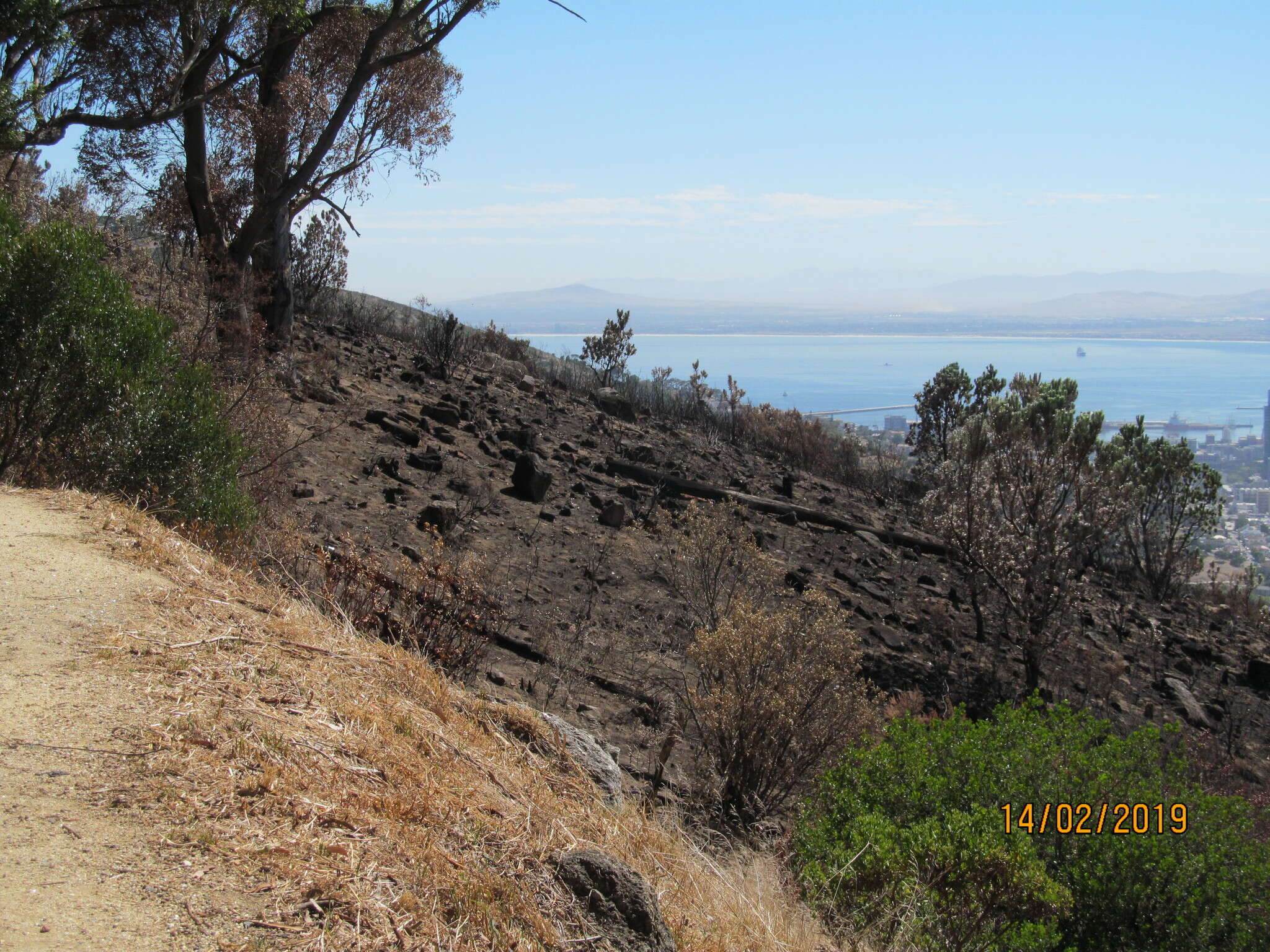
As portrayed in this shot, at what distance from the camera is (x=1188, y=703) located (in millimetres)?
10836

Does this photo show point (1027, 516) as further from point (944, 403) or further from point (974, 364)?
point (974, 364)

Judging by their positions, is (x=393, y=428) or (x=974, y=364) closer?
(x=393, y=428)

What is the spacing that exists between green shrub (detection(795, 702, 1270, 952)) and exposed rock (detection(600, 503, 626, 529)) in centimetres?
659

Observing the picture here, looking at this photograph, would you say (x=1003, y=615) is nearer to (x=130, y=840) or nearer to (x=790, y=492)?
(x=790, y=492)

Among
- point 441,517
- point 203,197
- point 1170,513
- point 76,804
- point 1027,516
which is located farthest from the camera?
point 1170,513

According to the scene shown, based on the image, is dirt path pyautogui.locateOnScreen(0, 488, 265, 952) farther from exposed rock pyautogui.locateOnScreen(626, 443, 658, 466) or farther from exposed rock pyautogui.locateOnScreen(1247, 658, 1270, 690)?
exposed rock pyautogui.locateOnScreen(1247, 658, 1270, 690)

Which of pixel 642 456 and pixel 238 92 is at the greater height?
pixel 238 92

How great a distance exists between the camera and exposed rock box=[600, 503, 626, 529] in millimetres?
11523

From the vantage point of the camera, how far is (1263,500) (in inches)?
1458

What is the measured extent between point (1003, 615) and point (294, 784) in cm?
1039

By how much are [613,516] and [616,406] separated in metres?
9.13

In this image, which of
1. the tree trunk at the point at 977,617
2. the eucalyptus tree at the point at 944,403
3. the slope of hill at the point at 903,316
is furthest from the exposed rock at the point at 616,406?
the slope of hill at the point at 903,316
